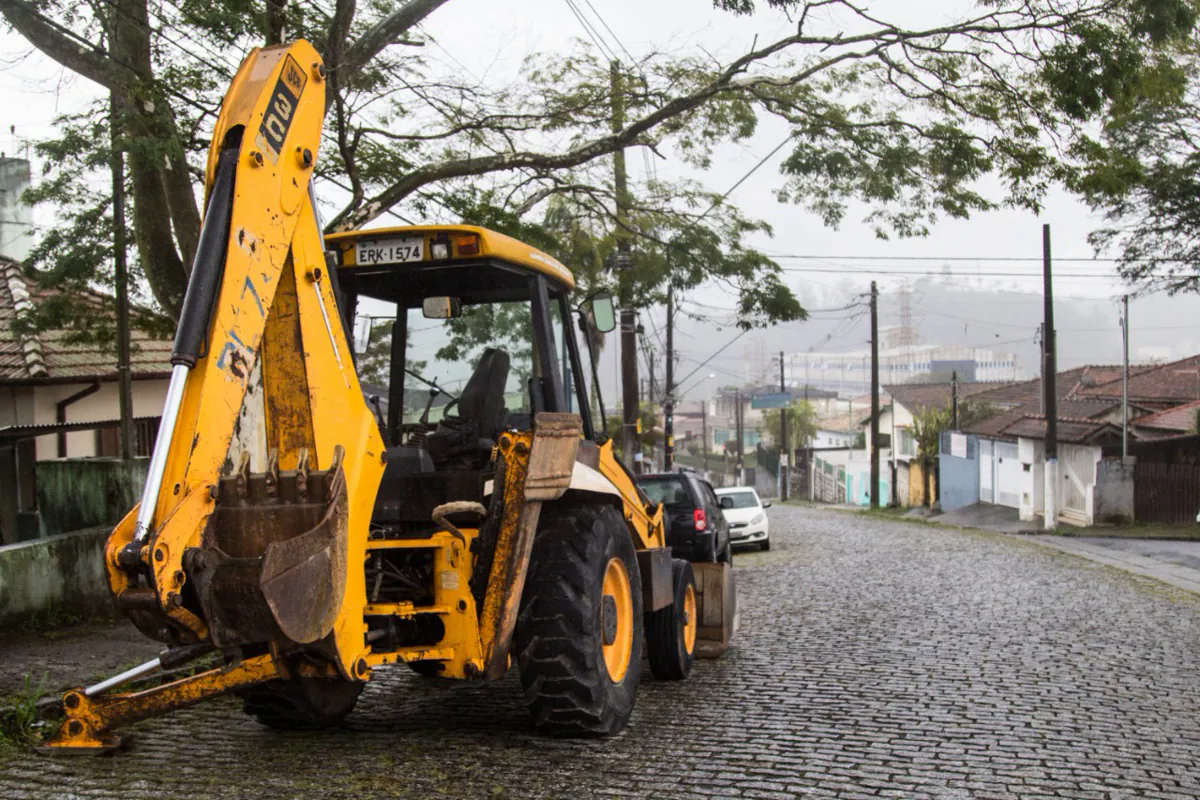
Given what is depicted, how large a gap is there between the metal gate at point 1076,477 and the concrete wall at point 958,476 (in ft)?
31.8

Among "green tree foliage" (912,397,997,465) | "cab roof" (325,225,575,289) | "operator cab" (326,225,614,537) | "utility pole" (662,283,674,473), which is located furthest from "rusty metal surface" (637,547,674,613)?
"green tree foliage" (912,397,997,465)

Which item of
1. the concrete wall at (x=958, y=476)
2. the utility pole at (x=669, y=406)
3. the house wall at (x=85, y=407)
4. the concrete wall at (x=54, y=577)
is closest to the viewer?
the concrete wall at (x=54, y=577)

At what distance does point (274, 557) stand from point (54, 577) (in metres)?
6.67

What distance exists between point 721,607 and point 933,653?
1785mm

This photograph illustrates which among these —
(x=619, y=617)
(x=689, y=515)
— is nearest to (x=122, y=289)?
(x=619, y=617)

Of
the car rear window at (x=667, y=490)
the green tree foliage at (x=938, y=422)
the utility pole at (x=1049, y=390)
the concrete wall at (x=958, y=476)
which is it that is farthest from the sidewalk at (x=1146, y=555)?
the green tree foliage at (x=938, y=422)

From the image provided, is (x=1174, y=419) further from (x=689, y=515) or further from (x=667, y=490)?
(x=689, y=515)

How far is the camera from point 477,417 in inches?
282

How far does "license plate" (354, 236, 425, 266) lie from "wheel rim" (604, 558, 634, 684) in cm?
212

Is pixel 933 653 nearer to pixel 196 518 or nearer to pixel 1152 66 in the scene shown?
pixel 196 518

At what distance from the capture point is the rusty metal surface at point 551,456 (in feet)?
20.7

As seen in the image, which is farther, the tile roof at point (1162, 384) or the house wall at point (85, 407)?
the tile roof at point (1162, 384)

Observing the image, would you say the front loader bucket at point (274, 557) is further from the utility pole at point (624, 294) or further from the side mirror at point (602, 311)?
the utility pole at point (624, 294)

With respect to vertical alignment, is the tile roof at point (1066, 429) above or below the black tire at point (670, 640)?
above
